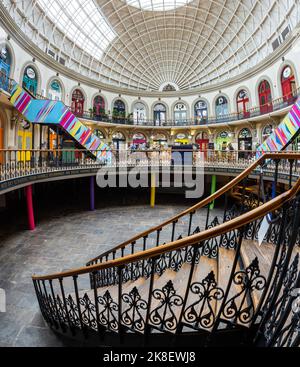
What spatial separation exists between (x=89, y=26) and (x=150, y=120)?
10.8m

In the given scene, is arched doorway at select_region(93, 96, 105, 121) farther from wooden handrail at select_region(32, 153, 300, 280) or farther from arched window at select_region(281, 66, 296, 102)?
wooden handrail at select_region(32, 153, 300, 280)

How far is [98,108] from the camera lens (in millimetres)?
20859

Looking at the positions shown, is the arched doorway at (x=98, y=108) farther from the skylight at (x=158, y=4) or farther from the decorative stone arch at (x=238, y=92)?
the decorative stone arch at (x=238, y=92)

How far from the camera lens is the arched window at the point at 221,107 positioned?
21.1 m

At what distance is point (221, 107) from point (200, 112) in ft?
7.89

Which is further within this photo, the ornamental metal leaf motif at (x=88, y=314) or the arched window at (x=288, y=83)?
the arched window at (x=288, y=83)

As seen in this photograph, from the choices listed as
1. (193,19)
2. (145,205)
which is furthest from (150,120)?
(145,205)

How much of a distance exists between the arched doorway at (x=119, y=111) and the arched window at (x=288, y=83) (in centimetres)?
1479

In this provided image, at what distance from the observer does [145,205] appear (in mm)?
13000

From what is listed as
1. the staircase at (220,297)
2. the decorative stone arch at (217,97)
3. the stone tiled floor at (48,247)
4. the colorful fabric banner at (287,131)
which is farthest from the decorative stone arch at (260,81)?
the staircase at (220,297)

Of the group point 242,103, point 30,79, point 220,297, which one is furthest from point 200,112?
point 220,297

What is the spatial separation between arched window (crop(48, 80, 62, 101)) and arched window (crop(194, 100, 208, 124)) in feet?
46.4

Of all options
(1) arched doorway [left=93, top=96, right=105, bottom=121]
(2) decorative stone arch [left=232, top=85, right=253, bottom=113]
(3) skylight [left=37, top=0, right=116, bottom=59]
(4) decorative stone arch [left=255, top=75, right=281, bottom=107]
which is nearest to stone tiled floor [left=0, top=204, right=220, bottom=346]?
(1) arched doorway [left=93, top=96, right=105, bottom=121]

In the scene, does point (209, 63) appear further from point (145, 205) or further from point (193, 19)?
point (145, 205)
